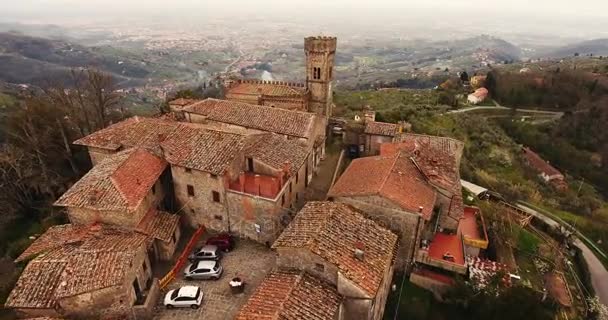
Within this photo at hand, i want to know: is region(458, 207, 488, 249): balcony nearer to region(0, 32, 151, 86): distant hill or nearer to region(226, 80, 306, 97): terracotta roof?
region(226, 80, 306, 97): terracotta roof

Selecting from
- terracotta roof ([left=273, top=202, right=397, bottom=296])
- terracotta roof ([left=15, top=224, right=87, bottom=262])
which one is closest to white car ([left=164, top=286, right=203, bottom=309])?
terracotta roof ([left=273, top=202, right=397, bottom=296])

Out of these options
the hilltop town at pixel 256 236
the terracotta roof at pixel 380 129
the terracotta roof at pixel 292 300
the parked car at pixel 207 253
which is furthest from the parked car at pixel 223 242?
the terracotta roof at pixel 380 129

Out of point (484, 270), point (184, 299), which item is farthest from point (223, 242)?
point (484, 270)

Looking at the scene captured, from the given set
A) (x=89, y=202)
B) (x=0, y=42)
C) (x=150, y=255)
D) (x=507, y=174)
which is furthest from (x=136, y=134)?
(x=0, y=42)

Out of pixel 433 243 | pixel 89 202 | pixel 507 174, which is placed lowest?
pixel 507 174

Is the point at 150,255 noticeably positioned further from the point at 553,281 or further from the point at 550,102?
the point at 550,102

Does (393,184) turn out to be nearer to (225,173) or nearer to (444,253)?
(444,253)
